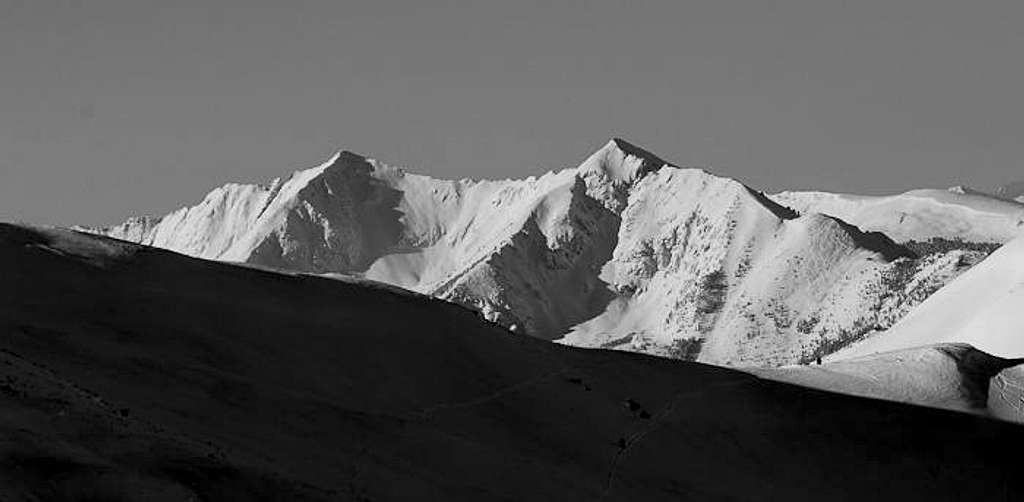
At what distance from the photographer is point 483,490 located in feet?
189

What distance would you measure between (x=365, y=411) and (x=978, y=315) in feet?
361

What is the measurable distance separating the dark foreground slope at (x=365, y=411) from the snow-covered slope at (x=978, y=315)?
66386 millimetres

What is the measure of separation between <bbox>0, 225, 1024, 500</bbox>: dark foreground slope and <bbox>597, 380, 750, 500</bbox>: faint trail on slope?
132 millimetres

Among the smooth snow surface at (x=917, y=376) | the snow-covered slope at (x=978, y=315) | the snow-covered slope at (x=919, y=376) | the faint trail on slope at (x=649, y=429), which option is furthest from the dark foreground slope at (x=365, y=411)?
the snow-covered slope at (x=978, y=315)

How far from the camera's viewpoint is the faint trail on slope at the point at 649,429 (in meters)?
67.5

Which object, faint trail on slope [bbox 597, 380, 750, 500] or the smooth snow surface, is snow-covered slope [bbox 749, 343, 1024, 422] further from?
faint trail on slope [bbox 597, 380, 750, 500]

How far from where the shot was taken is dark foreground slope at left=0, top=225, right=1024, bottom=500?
155ft

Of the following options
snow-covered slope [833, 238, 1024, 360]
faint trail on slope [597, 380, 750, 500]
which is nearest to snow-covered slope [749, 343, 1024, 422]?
faint trail on slope [597, 380, 750, 500]

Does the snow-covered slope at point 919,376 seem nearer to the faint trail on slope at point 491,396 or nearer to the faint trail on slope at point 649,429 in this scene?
the faint trail on slope at point 649,429

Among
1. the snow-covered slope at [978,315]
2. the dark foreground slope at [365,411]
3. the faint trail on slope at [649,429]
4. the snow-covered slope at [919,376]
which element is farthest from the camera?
the snow-covered slope at [978,315]

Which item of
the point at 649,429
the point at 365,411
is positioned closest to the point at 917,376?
the point at 649,429

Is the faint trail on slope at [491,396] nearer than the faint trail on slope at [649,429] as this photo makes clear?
No

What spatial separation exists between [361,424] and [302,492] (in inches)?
607

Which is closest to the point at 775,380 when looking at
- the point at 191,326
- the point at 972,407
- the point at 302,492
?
the point at 972,407
